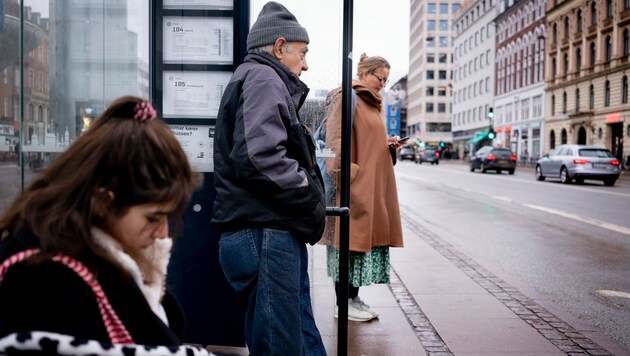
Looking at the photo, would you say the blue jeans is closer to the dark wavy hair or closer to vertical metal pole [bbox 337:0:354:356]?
vertical metal pole [bbox 337:0:354:356]

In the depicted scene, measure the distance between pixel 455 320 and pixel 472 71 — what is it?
3318 inches

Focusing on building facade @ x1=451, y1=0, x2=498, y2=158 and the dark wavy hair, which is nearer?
the dark wavy hair

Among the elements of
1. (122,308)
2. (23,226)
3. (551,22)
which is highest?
(551,22)

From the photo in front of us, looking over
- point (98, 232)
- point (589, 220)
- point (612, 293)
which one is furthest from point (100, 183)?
point (589, 220)

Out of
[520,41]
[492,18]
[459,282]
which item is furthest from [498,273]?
[492,18]

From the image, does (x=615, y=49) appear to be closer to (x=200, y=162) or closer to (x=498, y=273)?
(x=498, y=273)

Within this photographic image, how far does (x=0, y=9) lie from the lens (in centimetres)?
292

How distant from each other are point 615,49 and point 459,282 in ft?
146

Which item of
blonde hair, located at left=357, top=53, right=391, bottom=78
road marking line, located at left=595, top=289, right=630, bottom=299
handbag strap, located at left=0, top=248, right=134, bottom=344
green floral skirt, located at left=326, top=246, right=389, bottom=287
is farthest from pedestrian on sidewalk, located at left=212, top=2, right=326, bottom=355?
road marking line, located at left=595, top=289, right=630, bottom=299

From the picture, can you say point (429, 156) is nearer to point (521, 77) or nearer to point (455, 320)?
point (521, 77)

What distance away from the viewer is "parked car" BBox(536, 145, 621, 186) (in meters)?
24.5

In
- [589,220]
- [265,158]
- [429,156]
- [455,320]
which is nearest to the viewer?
[265,158]

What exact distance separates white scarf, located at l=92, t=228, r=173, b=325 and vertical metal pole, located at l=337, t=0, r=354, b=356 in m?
1.73

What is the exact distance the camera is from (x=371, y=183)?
4.51 m
